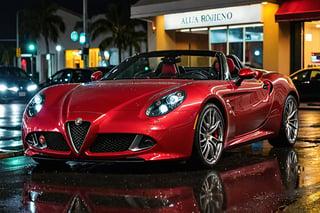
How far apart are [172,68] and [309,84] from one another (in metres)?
15.0

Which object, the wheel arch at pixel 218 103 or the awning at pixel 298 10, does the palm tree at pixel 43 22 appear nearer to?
the awning at pixel 298 10

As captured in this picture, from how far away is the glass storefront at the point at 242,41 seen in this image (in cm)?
2608

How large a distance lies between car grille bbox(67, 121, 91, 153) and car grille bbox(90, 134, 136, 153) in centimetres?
13

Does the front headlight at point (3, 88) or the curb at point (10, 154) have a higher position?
the front headlight at point (3, 88)

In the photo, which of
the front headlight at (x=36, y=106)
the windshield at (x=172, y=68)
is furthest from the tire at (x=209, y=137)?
the front headlight at (x=36, y=106)

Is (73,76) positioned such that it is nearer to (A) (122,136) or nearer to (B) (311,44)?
(B) (311,44)

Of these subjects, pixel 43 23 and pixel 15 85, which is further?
pixel 43 23

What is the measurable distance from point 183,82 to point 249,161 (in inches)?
53.1

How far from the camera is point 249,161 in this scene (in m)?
7.47

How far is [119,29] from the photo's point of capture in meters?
55.5

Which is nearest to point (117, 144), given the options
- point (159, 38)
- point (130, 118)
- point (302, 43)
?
point (130, 118)

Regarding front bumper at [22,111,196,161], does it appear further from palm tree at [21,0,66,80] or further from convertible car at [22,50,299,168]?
palm tree at [21,0,66,80]

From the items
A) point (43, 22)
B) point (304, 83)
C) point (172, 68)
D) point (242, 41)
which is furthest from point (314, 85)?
point (43, 22)

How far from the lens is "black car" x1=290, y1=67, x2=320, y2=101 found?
2172 cm
